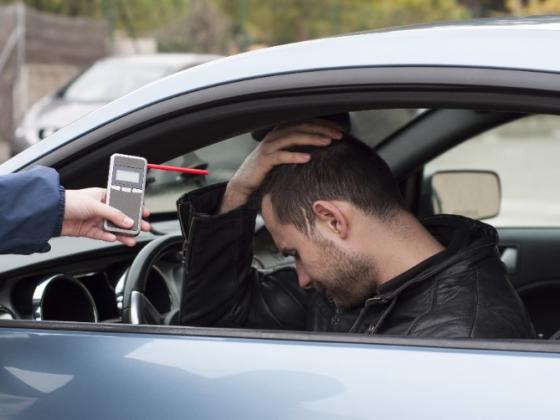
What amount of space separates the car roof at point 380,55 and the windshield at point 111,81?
34.9ft

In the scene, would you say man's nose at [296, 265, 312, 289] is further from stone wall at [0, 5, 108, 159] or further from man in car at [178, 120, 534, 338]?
stone wall at [0, 5, 108, 159]

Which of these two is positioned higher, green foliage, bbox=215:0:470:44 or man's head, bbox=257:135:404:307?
green foliage, bbox=215:0:470:44

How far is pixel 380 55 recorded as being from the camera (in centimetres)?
172

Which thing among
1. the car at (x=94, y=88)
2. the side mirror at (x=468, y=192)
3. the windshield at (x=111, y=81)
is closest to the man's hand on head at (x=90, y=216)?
the side mirror at (x=468, y=192)

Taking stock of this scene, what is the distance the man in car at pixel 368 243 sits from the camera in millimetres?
2029

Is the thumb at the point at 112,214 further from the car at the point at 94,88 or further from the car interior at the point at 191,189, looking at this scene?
the car at the point at 94,88

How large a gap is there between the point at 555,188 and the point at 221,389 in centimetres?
1163

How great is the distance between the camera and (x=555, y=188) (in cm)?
1281

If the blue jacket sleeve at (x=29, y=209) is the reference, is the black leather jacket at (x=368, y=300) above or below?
below

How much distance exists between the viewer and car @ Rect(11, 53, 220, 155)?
12.2 m

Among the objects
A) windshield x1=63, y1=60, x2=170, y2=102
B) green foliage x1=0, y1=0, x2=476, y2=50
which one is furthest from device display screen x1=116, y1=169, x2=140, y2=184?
green foliage x1=0, y1=0, x2=476, y2=50

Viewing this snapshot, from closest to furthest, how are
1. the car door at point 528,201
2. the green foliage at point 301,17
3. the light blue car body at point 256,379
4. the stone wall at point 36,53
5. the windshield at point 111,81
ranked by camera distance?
the light blue car body at point 256,379 → the car door at point 528,201 → the windshield at point 111,81 → the stone wall at point 36,53 → the green foliage at point 301,17

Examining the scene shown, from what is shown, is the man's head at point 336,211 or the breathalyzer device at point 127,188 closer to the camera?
the breathalyzer device at point 127,188

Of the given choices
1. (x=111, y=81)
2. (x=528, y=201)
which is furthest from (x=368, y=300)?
(x=111, y=81)
